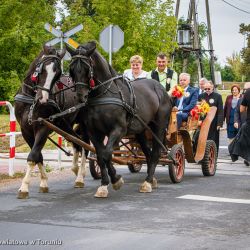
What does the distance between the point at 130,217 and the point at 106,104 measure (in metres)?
2.01

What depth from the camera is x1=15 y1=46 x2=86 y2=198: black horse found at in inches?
368

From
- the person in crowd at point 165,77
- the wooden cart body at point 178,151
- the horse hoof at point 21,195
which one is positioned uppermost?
the person in crowd at point 165,77

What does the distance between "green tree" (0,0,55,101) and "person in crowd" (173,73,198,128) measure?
2192 cm

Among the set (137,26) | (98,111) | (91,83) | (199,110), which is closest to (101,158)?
(98,111)

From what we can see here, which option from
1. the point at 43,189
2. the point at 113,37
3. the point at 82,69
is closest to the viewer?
the point at 82,69

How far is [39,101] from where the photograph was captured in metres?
9.30

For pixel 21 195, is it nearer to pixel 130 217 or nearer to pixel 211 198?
pixel 130 217

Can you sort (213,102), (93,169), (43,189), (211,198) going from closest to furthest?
(211,198) < (43,189) < (93,169) < (213,102)

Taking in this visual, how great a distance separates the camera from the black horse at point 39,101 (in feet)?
30.7

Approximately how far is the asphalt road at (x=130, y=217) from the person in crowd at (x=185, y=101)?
3.98 ft

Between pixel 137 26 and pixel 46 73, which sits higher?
pixel 137 26

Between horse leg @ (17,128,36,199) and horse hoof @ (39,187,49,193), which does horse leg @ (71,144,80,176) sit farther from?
horse leg @ (17,128,36,199)

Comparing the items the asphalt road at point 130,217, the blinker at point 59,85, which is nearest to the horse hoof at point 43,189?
the asphalt road at point 130,217

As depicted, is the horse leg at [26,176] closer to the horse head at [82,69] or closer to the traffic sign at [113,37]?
the horse head at [82,69]
